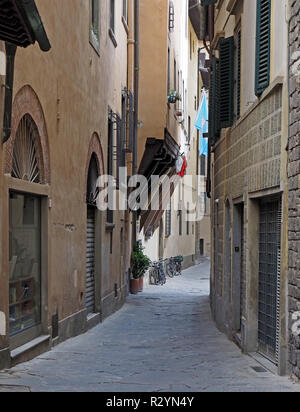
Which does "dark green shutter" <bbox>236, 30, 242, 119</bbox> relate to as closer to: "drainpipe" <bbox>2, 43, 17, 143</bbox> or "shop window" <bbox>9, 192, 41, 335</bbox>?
"shop window" <bbox>9, 192, 41, 335</bbox>

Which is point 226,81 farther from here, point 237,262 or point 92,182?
point 92,182

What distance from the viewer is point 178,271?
34844mm

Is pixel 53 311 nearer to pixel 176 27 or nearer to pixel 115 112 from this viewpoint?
pixel 115 112

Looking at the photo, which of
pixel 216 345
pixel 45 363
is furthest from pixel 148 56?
pixel 45 363

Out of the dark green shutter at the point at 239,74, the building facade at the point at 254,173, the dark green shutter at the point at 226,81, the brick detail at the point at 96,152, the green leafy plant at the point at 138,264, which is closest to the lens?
the building facade at the point at 254,173

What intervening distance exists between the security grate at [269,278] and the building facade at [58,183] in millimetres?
3045

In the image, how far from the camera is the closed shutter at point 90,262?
1485 cm

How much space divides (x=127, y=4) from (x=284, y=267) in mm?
14301

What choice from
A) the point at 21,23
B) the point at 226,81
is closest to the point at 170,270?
the point at 226,81

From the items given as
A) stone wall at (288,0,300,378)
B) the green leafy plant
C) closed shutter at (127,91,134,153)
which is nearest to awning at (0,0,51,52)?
stone wall at (288,0,300,378)

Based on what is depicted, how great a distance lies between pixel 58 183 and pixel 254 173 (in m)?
3.08

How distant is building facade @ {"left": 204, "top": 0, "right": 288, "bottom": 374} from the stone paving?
18.2 inches

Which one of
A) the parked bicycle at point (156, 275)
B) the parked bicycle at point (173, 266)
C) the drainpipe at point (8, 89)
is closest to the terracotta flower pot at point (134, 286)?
the parked bicycle at point (156, 275)

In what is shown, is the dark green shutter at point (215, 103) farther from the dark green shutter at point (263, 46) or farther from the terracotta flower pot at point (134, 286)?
the terracotta flower pot at point (134, 286)
